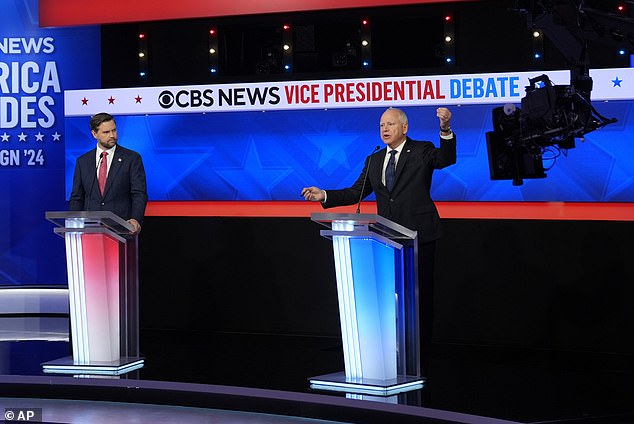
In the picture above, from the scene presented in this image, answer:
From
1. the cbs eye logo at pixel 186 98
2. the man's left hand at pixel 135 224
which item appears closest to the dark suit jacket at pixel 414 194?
the man's left hand at pixel 135 224

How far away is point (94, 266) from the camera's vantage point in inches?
204

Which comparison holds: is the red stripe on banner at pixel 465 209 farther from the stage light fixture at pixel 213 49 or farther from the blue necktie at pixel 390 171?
the blue necktie at pixel 390 171

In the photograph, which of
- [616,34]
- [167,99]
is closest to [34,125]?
[167,99]

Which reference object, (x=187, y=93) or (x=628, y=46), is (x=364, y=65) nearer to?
(x=187, y=93)

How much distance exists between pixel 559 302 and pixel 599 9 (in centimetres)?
182

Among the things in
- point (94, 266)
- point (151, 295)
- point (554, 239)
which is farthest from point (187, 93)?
point (554, 239)

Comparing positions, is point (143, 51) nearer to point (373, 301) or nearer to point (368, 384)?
point (373, 301)

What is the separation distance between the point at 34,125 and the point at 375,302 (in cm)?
412

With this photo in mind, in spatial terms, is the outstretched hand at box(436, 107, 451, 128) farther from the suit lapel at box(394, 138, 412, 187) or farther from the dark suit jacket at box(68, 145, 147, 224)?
the dark suit jacket at box(68, 145, 147, 224)

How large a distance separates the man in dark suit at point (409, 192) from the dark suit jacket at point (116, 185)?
1.12 metres

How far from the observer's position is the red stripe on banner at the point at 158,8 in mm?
6922

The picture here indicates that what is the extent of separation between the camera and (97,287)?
5195 mm

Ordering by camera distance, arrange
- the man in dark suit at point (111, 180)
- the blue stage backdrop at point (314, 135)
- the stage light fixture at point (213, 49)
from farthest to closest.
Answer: the stage light fixture at point (213, 49) < the blue stage backdrop at point (314, 135) < the man in dark suit at point (111, 180)

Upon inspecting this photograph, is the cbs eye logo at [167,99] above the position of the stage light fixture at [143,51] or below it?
below
